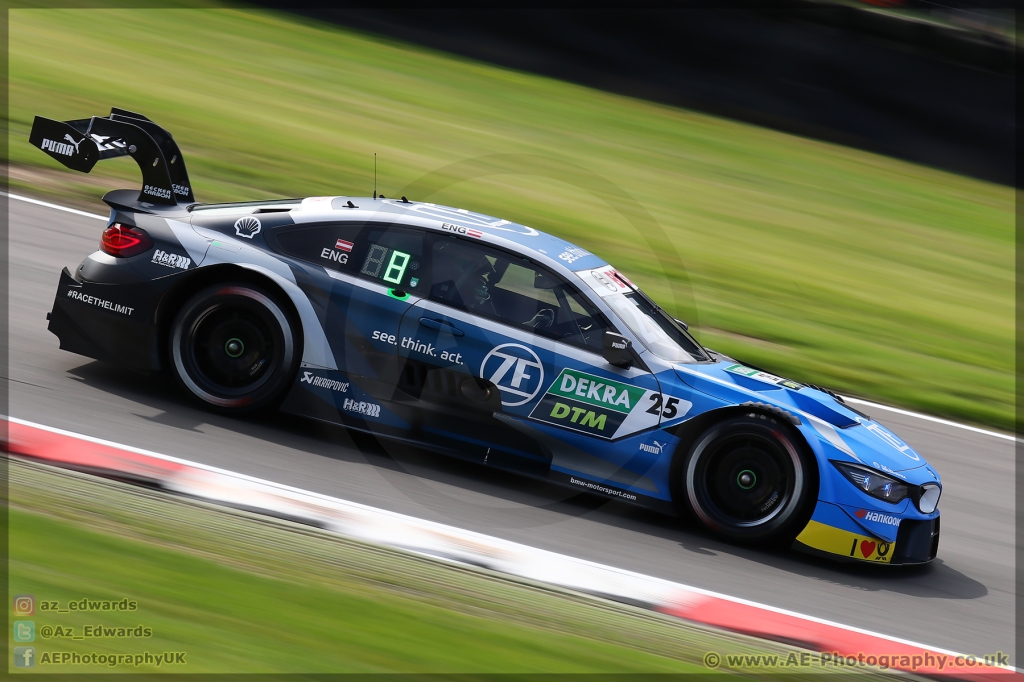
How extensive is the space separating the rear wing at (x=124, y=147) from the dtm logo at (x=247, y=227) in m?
0.59

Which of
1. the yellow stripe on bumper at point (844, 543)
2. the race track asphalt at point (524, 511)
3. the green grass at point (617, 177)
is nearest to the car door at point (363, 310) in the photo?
the race track asphalt at point (524, 511)

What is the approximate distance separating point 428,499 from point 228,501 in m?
1.13

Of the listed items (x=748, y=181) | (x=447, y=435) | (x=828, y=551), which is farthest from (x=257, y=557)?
(x=748, y=181)

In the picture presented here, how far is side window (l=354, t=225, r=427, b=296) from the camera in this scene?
19.6 ft

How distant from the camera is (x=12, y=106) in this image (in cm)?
1138

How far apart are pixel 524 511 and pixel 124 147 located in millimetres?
3531

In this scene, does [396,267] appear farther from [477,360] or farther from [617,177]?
[617,177]

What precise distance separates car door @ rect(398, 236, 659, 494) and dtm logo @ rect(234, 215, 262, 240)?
47.1 inches

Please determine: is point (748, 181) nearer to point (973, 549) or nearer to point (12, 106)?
point (973, 549)

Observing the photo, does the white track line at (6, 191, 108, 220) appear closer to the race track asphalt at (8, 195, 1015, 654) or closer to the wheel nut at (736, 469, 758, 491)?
the race track asphalt at (8, 195, 1015, 654)

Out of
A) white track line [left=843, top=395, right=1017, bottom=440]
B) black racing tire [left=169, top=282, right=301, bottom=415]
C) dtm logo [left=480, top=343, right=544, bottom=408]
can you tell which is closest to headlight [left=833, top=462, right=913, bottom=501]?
dtm logo [left=480, top=343, right=544, bottom=408]

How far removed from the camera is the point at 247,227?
20.3ft

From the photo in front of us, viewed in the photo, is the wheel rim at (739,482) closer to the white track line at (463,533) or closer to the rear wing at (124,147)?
the white track line at (463,533)

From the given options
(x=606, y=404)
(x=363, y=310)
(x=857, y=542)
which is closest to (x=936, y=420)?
(x=857, y=542)
